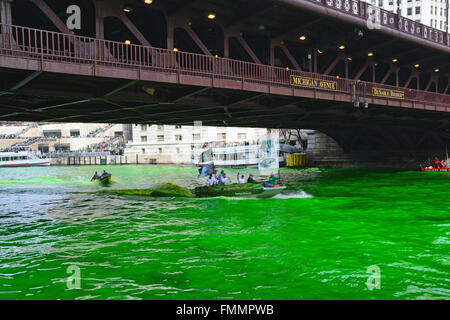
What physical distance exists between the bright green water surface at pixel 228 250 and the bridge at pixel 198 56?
5.60 m

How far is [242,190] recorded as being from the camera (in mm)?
21469

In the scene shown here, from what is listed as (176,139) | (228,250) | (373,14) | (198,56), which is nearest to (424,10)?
(176,139)

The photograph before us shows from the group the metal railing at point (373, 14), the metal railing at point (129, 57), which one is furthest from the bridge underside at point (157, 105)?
the metal railing at point (373, 14)

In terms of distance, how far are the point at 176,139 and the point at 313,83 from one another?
5953 centimetres

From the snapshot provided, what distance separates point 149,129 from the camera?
8169cm

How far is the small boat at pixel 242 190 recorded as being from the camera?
70.2 feet

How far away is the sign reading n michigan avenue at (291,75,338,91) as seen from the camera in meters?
19.9

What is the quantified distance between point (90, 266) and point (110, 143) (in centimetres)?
8549

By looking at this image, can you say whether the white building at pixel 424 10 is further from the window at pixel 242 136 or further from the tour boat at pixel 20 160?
the tour boat at pixel 20 160

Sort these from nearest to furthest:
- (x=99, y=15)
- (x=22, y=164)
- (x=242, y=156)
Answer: (x=99, y=15), (x=242, y=156), (x=22, y=164)

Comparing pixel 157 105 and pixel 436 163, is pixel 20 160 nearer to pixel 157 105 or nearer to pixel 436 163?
pixel 157 105

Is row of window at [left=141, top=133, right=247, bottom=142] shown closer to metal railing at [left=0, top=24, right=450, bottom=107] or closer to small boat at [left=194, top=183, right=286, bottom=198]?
metal railing at [left=0, top=24, right=450, bottom=107]

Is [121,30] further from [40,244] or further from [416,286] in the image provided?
[416,286]
